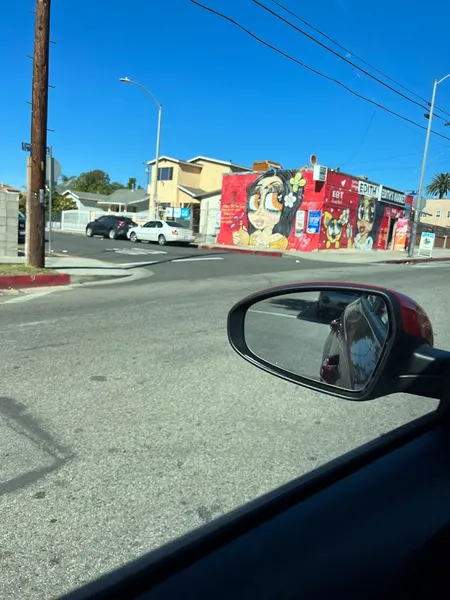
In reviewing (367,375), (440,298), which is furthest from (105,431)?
(440,298)

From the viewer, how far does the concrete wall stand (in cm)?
1349

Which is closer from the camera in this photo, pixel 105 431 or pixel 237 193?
pixel 105 431

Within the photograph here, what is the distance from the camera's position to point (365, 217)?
30.7m

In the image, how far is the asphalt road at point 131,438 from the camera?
2170 millimetres

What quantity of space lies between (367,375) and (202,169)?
49.4 metres

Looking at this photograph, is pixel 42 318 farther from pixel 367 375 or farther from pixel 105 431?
pixel 367 375

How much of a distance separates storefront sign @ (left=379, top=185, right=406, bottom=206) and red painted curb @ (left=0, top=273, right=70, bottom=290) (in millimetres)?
25894

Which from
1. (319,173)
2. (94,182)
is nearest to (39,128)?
(319,173)

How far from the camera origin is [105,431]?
3.25 meters

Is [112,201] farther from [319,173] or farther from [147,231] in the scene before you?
[319,173]

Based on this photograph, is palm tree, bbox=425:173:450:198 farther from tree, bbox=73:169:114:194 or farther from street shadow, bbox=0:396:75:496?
street shadow, bbox=0:396:75:496

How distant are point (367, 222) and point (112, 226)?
17.0m

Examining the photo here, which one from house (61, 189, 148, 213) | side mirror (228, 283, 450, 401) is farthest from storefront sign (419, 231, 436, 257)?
house (61, 189, 148, 213)

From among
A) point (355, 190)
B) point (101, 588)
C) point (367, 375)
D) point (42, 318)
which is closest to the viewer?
point (101, 588)
